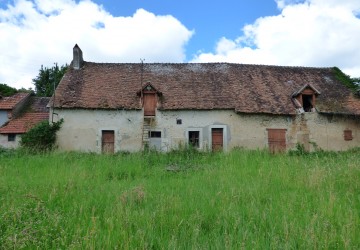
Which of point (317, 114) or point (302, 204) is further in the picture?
point (317, 114)

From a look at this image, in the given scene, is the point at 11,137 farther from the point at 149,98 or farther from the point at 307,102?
the point at 307,102

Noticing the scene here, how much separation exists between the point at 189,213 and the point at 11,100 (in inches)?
985

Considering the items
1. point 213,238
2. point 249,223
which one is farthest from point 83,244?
point 249,223

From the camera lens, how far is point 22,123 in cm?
2367

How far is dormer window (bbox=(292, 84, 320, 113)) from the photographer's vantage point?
20016 mm

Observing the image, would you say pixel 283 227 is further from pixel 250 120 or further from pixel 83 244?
pixel 250 120

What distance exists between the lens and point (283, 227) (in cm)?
370

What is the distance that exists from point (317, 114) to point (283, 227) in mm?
18021

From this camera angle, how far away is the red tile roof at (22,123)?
74.5ft

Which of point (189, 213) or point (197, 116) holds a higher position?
point (197, 116)

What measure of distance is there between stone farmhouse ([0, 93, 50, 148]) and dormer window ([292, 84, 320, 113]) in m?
18.7

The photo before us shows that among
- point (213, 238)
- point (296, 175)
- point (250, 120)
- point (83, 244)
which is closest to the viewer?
point (83, 244)

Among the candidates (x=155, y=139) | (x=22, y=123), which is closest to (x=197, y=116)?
(x=155, y=139)

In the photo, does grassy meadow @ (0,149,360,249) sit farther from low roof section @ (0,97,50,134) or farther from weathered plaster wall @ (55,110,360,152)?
low roof section @ (0,97,50,134)
